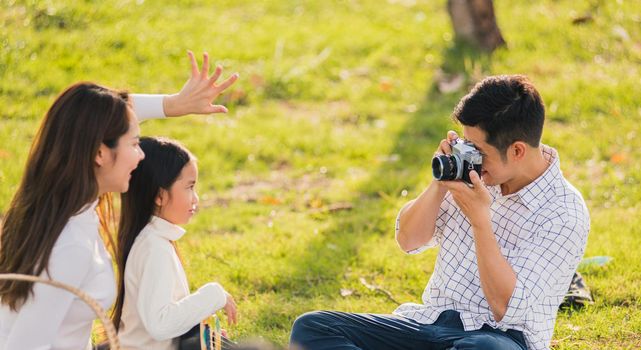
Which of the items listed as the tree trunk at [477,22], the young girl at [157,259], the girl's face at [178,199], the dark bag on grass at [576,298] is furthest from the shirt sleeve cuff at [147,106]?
the tree trunk at [477,22]

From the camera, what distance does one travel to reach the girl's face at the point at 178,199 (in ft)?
11.9

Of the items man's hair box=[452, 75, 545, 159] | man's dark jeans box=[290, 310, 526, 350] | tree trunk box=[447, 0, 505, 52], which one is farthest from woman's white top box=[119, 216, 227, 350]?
tree trunk box=[447, 0, 505, 52]

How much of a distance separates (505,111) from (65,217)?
1.62 meters

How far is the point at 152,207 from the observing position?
143 inches

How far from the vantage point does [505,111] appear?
362 centimetres

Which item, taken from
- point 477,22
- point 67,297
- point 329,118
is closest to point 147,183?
point 67,297

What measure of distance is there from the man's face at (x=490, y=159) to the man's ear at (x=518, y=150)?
1.1 inches

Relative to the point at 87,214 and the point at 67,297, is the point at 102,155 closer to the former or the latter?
the point at 87,214

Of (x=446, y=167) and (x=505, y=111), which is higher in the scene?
(x=505, y=111)

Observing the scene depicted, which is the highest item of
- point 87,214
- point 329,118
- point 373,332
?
point 87,214

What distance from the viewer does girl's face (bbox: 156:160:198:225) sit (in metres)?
3.62

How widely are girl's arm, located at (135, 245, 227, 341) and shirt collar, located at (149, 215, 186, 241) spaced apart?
0.17 feet

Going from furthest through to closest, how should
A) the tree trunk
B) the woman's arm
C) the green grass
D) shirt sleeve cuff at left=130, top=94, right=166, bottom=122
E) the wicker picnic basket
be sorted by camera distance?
the tree trunk → the green grass → shirt sleeve cuff at left=130, top=94, right=166, bottom=122 → the woman's arm → the wicker picnic basket

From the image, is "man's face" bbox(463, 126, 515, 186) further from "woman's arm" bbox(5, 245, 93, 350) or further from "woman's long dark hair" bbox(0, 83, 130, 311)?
"woman's arm" bbox(5, 245, 93, 350)
